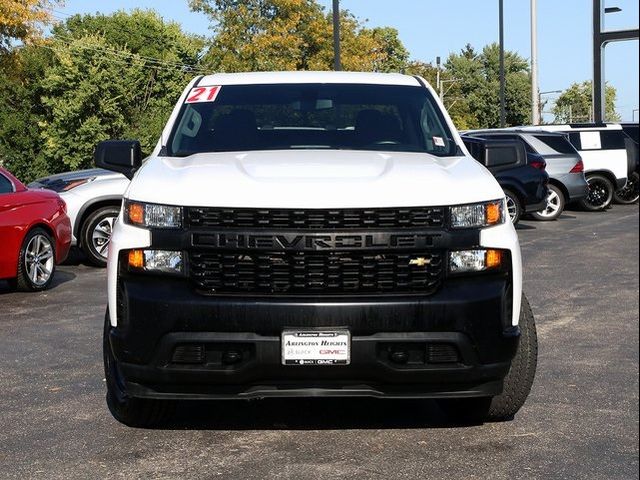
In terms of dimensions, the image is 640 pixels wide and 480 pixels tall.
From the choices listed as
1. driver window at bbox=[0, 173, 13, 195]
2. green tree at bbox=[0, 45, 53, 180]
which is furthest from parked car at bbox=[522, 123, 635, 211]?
green tree at bbox=[0, 45, 53, 180]

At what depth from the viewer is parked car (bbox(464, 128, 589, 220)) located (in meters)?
21.9

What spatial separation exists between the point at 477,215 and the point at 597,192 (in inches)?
788

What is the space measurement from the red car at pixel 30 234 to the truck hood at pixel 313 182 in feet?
20.1

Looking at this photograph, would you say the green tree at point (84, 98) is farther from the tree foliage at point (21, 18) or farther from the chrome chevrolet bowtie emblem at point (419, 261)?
the chrome chevrolet bowtie emblem at point (419, 261)

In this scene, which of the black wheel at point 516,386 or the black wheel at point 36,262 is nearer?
the black wheel at point 516,386

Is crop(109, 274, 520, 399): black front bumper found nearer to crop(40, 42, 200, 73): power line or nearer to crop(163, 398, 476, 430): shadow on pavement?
crop(163, 398, 476, 430): shadow on pavement

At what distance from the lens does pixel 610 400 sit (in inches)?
240

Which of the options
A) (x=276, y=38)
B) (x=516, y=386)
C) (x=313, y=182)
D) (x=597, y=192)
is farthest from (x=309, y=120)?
(x=276, y=38)

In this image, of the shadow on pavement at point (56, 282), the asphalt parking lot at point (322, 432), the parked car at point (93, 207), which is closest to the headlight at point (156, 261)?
the asphalt parking lot at point (322, 432)

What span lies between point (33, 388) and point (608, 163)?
19213mm

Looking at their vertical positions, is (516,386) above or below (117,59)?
below

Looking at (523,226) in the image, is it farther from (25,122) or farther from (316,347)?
(25,122)

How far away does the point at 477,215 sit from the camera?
500 centimetres

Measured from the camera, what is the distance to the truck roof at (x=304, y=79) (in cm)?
668
